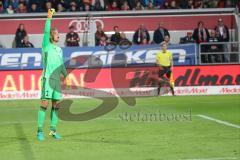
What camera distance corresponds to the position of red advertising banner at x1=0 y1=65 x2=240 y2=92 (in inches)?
961

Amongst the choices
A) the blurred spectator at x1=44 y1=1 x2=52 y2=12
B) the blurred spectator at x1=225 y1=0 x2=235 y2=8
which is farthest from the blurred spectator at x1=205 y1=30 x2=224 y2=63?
the blurred spectator at x1=44 y1=1 x2=52 y2=12

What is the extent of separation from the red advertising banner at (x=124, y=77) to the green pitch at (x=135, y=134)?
9.48 feet

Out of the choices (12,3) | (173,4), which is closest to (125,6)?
(173,4)

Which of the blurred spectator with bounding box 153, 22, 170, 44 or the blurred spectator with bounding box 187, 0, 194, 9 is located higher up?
the blurred spectator with bounding box 187, 0, 194, 9

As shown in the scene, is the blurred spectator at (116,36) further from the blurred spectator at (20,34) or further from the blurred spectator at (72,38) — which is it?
the blurred spectator at (20,34)

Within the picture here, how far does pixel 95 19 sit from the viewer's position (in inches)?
1131

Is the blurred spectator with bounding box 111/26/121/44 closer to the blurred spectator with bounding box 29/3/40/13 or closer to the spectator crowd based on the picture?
the spectator crowd

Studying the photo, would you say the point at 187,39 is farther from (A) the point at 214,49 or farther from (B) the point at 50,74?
(B) the point at 50,74

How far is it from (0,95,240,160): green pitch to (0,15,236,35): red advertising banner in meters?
7.65

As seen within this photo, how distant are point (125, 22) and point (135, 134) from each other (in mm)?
15938

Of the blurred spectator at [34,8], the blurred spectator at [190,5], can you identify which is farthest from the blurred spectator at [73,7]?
the blurred spectator at [190,5]

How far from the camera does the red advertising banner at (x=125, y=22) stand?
93.4ft

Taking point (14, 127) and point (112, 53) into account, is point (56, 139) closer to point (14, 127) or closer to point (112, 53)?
point (14, 127)

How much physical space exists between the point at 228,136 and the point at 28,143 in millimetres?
4433
